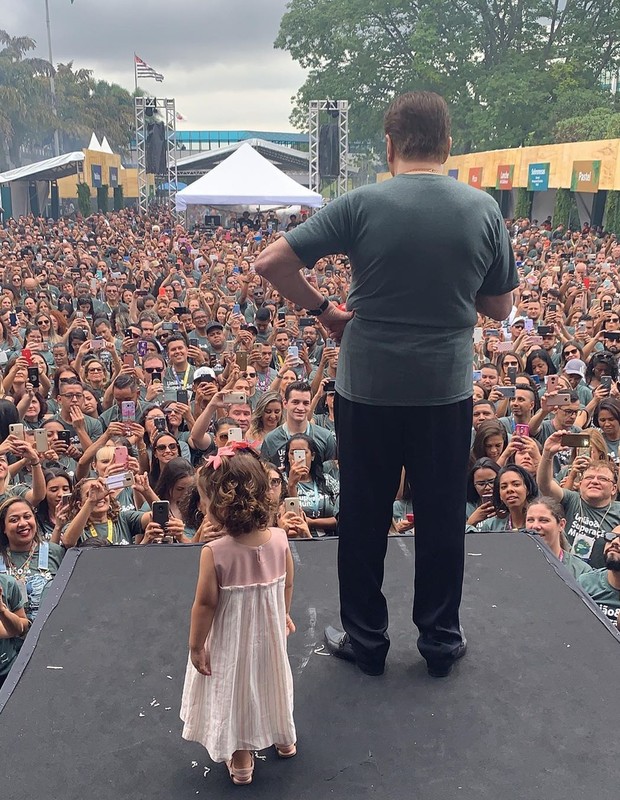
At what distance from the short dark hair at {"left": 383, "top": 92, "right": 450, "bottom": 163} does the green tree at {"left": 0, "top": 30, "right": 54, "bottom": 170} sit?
5679 cm

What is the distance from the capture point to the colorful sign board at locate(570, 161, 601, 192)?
19.5 metres

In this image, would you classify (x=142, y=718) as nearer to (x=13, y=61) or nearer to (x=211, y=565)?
(x=211, y=565)

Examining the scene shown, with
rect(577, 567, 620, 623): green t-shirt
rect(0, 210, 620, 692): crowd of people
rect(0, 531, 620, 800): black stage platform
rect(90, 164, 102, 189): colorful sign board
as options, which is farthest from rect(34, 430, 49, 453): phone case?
rect(90, 164, 102, 189): colorful sign board

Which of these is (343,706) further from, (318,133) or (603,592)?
(318,133)

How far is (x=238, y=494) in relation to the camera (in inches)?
78.1

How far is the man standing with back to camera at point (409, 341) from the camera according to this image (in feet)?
6.94

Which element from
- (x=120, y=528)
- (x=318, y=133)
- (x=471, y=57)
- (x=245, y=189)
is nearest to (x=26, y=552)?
(x=120, y=528)

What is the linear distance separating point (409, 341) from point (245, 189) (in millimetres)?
15038

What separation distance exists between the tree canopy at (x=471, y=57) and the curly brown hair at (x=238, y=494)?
35.4m

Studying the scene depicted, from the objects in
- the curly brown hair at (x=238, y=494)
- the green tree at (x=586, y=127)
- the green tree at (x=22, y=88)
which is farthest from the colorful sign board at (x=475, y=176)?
the green tree at (x=22, y=88)

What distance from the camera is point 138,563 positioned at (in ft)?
10.2

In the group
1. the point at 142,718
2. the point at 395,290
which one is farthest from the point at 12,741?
the point at 395,290

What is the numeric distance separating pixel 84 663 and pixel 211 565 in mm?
740

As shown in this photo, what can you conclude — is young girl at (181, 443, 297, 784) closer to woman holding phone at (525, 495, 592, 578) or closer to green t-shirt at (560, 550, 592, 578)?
woman holding phone at (525, 495, 592, 578)
